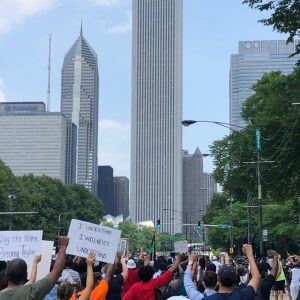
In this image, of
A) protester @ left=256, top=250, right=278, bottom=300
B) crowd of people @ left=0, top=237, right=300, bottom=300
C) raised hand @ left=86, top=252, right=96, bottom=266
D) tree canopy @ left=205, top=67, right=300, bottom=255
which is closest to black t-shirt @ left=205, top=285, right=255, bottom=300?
crowd of people @ left=0, top=237, right=300, bottom=300

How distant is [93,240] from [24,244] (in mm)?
809

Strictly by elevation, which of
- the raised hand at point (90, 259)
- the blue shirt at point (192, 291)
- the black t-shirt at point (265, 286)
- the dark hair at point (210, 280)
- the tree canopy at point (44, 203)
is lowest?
the black t-shirt at point (265, 286)

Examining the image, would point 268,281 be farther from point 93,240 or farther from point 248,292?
point 248,292

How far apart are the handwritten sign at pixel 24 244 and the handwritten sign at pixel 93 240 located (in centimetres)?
40

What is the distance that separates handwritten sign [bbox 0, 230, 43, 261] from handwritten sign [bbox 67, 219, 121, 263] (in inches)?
15.9

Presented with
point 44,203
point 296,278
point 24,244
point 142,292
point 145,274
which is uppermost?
point 44,203

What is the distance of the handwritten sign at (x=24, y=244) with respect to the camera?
7.90m

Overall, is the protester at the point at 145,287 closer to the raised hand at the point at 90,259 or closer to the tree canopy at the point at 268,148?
the raised hand at the point at 90,259

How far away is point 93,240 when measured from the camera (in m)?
7.96

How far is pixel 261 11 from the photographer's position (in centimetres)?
2217

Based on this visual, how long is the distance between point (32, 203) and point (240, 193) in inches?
1830

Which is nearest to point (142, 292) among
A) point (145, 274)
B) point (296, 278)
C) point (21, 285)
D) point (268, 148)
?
point (145, 274)

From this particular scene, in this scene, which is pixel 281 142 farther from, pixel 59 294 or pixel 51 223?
pixel 51 223

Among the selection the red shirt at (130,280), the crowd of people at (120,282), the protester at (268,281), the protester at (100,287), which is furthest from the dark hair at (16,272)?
the red shirt at (130,280)
